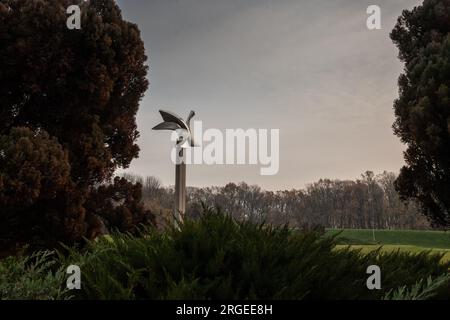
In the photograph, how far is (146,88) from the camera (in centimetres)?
1417

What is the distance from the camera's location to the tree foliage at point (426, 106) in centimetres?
1388

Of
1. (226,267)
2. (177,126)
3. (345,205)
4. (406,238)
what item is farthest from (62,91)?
(345,205)

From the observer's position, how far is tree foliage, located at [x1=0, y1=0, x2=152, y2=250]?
11.4 m

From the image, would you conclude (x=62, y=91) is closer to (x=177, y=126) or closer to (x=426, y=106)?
(x=177, y=126)

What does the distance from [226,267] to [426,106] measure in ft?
38.8

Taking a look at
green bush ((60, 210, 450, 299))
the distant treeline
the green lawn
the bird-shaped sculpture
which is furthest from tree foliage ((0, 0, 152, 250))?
the distant treeline

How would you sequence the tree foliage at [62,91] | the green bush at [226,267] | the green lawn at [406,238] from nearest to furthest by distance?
the green bush at [226,267], the tree foliage at [62,91], the green lawn at [406,238]

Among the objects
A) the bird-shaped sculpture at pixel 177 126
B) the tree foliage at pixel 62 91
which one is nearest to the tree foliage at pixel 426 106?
the bird-shaped sculpture at pixel 177 126

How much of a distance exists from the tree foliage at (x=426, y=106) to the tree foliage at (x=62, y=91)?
852 centimetres

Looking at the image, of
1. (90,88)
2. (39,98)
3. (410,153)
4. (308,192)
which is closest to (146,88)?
(90,88)

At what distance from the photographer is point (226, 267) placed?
3.90 metres

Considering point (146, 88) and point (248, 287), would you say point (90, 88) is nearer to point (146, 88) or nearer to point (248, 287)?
point (146, 88)

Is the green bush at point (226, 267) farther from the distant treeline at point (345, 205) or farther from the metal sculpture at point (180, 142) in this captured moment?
the distant treeline at point (345, 205)
